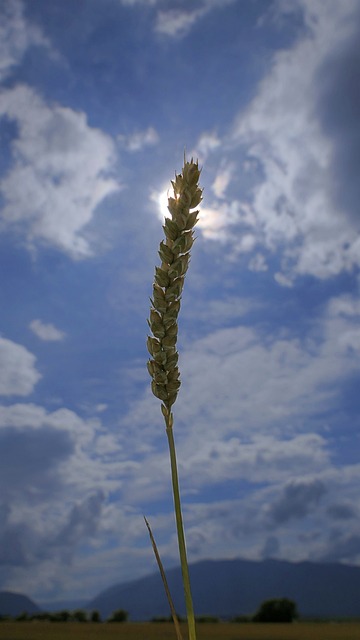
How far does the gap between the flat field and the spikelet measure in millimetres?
8197

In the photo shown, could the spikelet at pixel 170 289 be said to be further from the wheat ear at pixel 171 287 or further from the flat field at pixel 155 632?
the flat field at pixel 155 632

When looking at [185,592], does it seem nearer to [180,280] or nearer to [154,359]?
[154,359]

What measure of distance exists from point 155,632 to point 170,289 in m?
9.29

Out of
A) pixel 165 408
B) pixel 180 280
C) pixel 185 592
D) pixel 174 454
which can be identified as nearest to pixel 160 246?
pixel 180 280

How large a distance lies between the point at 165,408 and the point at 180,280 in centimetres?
47

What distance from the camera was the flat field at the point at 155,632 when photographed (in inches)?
376

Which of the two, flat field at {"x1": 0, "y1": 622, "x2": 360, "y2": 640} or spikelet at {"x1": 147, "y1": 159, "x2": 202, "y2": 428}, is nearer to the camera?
spikelet at {"x1": 147, "y1": 159, "x2": 202, "y2": 428}

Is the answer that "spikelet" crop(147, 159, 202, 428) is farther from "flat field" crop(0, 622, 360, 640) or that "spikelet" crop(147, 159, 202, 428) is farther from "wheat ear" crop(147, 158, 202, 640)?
"flat field" crop(0, 622, 360, 640)

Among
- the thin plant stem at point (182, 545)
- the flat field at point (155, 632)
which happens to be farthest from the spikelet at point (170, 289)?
the flat field at point (155, 632)

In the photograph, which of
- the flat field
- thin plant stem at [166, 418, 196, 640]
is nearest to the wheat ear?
thin plant stem at [166, 418, 196, 640]

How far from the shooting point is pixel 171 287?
7.04 ft

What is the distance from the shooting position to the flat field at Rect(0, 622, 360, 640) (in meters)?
9.54

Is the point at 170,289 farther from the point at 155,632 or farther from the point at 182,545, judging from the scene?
the point at 155,632


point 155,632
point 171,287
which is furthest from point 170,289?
point 155,632
